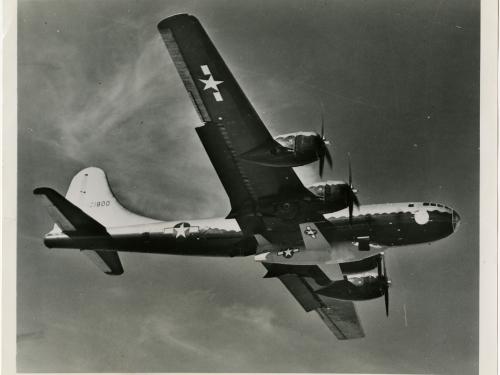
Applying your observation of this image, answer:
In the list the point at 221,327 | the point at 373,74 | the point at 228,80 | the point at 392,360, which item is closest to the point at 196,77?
the point at 228,80

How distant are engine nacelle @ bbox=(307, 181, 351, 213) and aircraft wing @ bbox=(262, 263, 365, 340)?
2258 mm

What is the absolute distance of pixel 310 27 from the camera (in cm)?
1271

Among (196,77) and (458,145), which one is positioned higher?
(196,77)

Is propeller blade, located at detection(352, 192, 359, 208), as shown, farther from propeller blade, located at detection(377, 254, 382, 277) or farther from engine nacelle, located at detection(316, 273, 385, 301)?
engine nacelle, located at detection(316, 273, 385, 301)

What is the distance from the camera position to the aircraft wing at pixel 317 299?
13547 millimetres

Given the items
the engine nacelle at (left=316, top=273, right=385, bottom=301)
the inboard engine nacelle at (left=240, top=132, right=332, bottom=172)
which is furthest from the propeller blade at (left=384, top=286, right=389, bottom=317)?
the inboard engine nacelle at (left=240, top=132, right=332, bottom=172)

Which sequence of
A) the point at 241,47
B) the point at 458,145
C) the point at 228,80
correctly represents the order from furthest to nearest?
the point at 241,47 → the point at 458,145 → the point at 228,80

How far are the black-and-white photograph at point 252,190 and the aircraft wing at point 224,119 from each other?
0.05 metres

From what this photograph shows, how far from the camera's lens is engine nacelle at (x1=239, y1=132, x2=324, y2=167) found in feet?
35.9

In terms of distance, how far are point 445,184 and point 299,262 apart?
345cm

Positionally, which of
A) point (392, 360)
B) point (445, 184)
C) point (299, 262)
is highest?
point (445, 184)

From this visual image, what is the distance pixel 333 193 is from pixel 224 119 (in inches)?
100

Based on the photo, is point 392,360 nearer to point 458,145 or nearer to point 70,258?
point 458,145

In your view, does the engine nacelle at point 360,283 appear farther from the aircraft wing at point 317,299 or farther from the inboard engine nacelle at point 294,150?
the inboard engine nacelle at point 294,150
